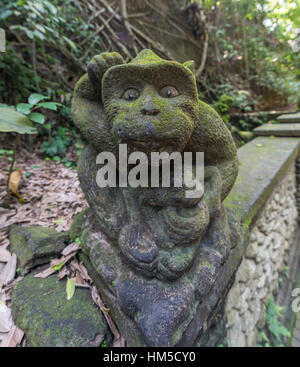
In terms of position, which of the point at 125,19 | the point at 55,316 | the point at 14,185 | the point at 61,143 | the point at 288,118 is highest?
the point at 125,19

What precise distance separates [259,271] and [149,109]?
1.63m

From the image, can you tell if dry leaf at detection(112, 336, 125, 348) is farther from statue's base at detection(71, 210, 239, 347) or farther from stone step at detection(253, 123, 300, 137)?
stone step at detection(253, 123, 300, 137)

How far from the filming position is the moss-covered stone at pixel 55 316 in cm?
76

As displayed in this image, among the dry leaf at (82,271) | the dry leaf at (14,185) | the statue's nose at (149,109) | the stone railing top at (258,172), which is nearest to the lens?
the statue's nose at (149,109)

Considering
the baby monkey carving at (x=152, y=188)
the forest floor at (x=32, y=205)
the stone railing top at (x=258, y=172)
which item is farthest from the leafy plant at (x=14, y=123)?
the stone railing top at (x=258, y=172)

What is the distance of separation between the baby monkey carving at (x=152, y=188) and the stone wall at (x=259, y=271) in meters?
0.65

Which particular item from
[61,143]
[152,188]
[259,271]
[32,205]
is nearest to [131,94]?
[152,188]

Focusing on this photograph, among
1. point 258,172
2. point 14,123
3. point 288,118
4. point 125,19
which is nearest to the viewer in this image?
point 14,123

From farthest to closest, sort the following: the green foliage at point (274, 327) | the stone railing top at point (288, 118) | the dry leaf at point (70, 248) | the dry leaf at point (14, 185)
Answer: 1. the stone railing top at point (288, 118)
2. the green foliage at point (274, 327)
3. the dry leaf at point (14, 185)
4. the dry leaf at point (70, 248)

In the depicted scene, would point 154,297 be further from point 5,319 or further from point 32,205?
point 32,205

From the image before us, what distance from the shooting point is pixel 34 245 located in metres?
1.09

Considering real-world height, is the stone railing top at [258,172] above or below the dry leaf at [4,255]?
above

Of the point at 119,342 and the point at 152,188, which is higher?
the point at 152,188

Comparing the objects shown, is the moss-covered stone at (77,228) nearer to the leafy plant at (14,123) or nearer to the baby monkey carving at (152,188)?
the baby monkey carving at (152,188)
